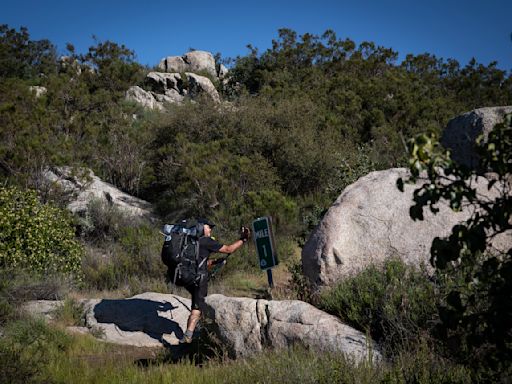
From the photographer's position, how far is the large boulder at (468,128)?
805 cm

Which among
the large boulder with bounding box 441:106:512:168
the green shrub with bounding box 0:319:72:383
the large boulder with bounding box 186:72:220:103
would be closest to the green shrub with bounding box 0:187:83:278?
the green shrub with bounding box 0:319:72:383

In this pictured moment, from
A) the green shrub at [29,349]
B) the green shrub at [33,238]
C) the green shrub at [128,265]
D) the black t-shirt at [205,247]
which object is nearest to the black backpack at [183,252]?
the black t-shirt at [205,247]

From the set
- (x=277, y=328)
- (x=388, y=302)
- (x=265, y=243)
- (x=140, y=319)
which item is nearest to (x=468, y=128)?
(x=265, y=243)

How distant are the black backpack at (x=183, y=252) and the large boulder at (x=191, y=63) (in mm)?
26760

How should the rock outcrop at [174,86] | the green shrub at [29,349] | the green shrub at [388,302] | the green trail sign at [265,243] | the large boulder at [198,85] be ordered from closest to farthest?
the green shrub at [29,349]
the green shrub at [388,302]
the green trail sign at [265,243]
the rock outcrop at [174,86]
the large boulder at [198,85]

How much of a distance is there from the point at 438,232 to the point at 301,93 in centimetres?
1421

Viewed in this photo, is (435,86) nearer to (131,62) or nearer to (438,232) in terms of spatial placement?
(131,62)

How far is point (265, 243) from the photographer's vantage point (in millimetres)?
7438

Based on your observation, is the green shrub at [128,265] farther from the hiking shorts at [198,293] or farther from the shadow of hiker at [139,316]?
the hiking shorts at [198,293]

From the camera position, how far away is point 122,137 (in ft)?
54.8

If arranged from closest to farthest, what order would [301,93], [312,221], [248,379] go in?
[248,379] → [312,221] → [301,93]

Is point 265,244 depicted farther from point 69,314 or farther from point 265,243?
point 69,314

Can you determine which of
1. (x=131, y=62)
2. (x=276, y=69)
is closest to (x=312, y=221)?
(x=276, y=69)

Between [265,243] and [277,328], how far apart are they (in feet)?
5.94
